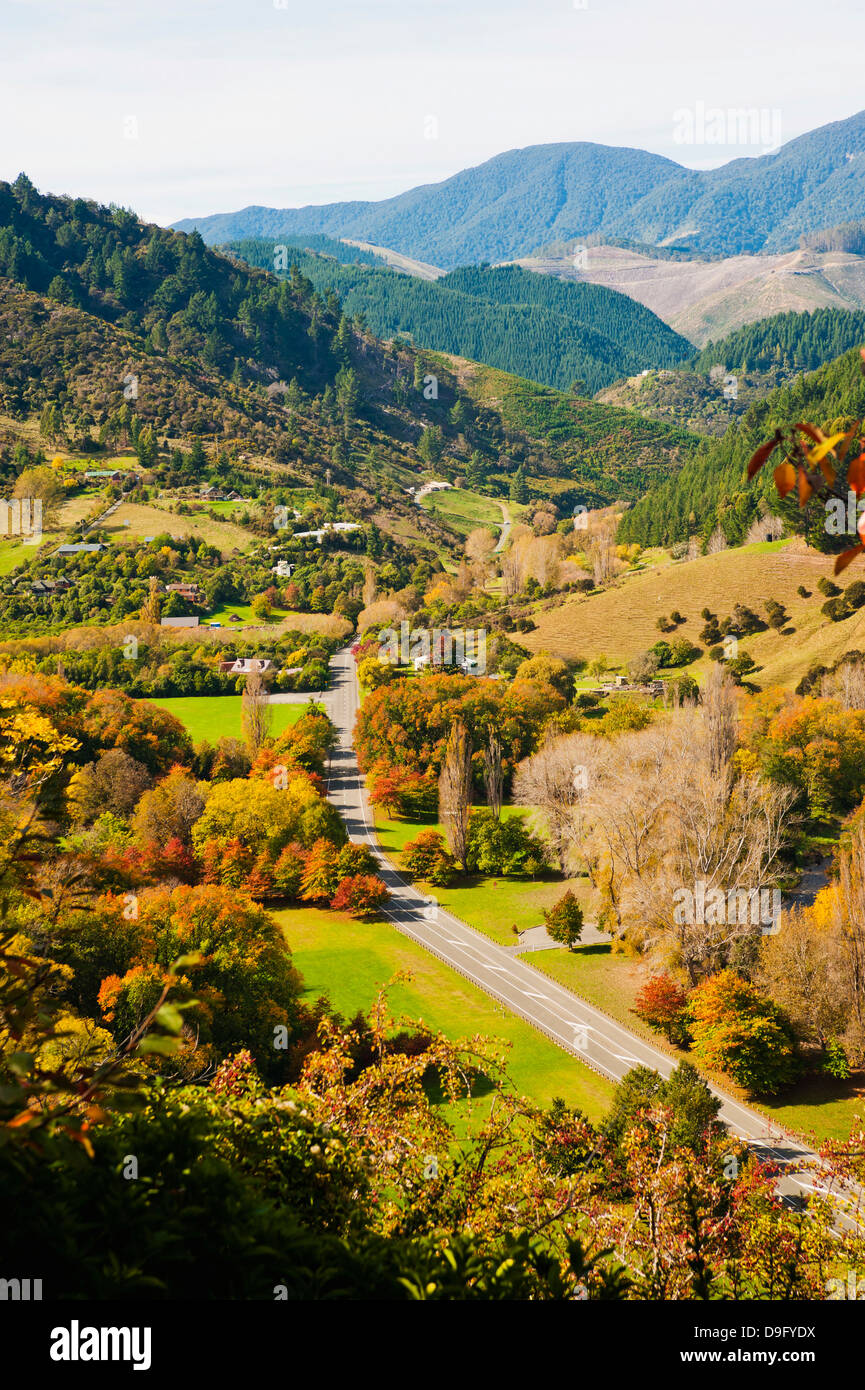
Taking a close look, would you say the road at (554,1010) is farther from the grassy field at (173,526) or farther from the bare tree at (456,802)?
the grassy field at (173,526)

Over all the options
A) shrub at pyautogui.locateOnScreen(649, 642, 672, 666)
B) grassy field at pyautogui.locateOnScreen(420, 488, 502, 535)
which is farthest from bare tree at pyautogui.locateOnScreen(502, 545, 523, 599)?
grassy field at pyautogui.locateOnScreen(420, 488, 502, 535)

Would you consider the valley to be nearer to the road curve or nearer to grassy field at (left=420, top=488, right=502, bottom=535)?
the road curve

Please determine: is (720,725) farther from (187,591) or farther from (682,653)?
(187,591)

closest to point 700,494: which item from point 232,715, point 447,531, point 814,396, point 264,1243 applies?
point 814,396

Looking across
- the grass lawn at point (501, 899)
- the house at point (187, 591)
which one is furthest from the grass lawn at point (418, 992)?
the house at point (187, 591)
